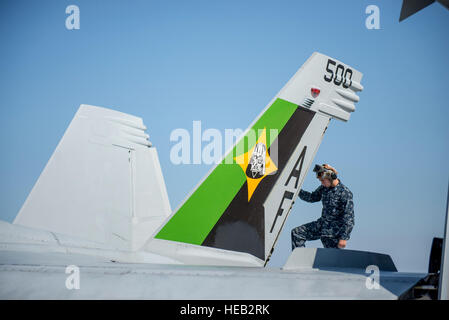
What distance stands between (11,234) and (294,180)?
3.49m

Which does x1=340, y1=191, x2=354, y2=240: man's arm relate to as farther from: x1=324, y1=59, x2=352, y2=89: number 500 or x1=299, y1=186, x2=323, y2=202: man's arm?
x1=324, y1=59, x2=352, y2=89: number 500

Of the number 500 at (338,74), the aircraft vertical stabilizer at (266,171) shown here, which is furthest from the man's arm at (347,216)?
the number 500 at (338,74)

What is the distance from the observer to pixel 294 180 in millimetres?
5566

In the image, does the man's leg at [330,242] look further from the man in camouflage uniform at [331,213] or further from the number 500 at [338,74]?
the number 500 at [338,74]

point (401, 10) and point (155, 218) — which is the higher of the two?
point (401, 10)

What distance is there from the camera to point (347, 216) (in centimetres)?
610

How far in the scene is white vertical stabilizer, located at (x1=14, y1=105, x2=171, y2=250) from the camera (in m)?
5.89

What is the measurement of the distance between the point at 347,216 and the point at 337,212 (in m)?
0.16

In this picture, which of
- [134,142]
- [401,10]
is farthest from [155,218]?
[401,10]

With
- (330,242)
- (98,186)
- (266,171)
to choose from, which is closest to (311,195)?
(330,242)
